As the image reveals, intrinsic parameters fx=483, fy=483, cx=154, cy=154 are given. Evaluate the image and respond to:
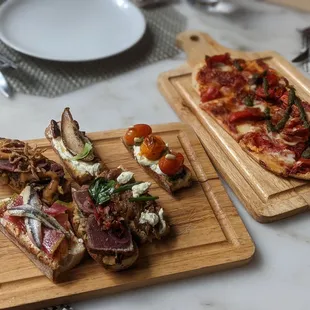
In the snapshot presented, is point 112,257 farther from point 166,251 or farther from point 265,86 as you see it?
point 265,86

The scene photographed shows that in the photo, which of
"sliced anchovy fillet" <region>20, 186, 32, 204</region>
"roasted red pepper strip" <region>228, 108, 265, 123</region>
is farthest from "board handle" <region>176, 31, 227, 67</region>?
"sliced anchovy fillet" <region>20, 186, 32, 204</region>

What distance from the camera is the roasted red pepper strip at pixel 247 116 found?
2940 mm

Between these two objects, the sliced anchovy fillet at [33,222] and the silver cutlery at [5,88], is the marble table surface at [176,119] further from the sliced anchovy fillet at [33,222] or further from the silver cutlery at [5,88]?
the sliced anchovy fillet at [33,222]

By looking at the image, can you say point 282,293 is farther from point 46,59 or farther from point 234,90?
point 46,59

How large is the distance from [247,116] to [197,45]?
965mm

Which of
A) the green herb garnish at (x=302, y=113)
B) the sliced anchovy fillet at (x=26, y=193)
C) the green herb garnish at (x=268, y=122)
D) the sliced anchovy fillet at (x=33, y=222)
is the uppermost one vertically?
the green herb garnish at (x=302, y=113)

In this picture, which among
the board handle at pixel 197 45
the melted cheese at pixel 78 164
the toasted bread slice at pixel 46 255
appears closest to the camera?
the toasted bread slice at pixel 46 255

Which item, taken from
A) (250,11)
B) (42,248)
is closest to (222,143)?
(42,248)

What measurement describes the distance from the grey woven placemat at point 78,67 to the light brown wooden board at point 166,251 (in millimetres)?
656

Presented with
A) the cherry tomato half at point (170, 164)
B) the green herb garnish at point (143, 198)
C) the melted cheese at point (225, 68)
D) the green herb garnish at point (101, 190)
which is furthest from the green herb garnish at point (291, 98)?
the green herb garnish at point (101, 190)

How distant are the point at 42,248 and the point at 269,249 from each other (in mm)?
1106

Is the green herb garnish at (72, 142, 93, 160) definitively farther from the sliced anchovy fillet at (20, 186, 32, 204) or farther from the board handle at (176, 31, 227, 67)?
the board handle at (176, 31, 227, 67)

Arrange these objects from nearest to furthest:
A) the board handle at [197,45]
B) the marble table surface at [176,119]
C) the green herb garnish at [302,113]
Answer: the marble table surface at [176,119], the green herb garnish at [302,113], the board handle at [197,45]

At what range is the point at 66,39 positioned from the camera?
3.55 metres
